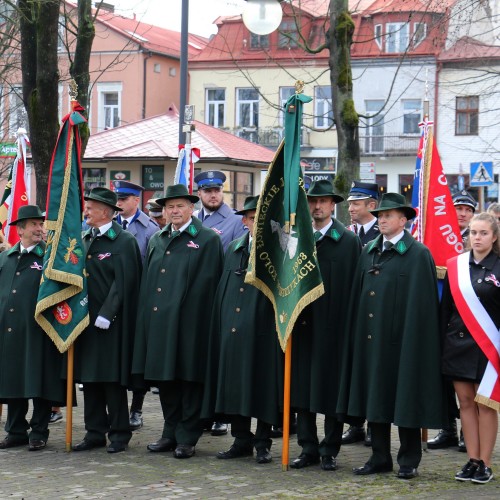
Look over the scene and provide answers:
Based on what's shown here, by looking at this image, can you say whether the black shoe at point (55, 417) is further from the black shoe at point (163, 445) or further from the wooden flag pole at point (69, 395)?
the black shoe at point (163, 445)

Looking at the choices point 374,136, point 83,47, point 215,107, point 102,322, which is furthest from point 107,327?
point 215,107

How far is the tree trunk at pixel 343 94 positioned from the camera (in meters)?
15.8

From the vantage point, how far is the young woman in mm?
8086

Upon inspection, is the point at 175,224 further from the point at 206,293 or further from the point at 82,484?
the point at 82,484

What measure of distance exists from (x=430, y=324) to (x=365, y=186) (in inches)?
84.7

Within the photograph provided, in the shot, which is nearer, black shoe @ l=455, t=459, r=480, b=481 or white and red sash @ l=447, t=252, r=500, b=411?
white and red sash @ l=447, t=252, r=500, b=411

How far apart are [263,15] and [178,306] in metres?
6.37

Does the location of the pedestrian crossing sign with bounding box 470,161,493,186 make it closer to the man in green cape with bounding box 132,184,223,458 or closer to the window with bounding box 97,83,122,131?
the man in green cape with bounding box 132,184,223,458

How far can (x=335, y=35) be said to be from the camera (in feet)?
52.3

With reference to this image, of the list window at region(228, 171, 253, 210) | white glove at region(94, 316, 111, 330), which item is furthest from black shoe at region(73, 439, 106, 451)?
window at region(228, 171, 253, 210)

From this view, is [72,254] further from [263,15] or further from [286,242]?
[263,15]

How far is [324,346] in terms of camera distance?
8.75m

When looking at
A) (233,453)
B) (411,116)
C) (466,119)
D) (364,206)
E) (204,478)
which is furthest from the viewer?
(411,116)

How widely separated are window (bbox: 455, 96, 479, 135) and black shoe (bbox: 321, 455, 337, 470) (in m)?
39.1
